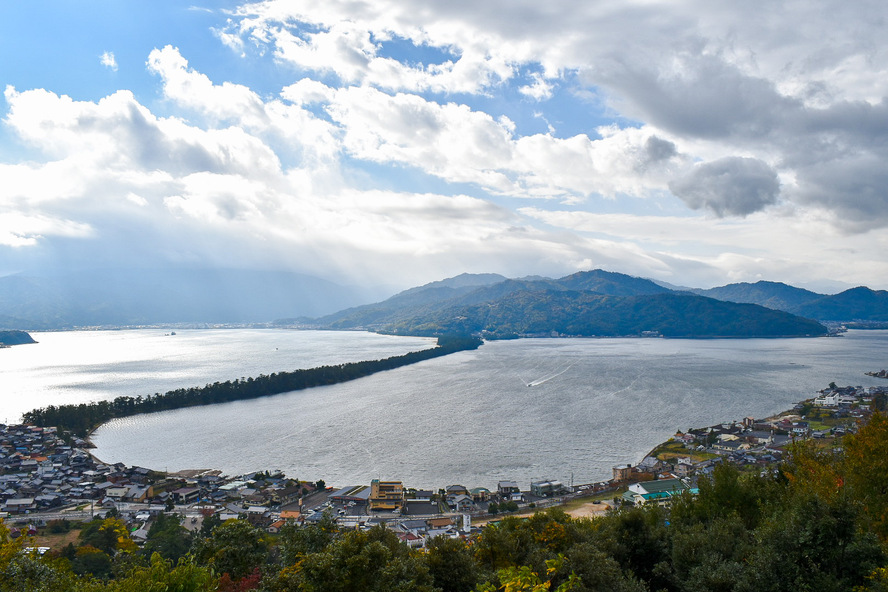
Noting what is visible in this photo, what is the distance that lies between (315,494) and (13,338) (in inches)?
4080

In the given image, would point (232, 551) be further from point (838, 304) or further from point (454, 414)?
point (838, 304)

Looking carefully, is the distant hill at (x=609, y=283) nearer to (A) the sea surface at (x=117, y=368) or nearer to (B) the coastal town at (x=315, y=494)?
(A) the sea surface at (x=117, y=368)

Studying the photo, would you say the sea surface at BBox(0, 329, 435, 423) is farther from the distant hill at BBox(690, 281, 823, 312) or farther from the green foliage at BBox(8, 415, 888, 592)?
the distant hill at BBox(690, 281, 823, 312)

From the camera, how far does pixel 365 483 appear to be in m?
20.2

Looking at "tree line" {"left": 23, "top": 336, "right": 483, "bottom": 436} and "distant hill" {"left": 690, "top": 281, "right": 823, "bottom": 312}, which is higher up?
"distant hill" {"left": 690, "top": 281, "right": 823, "bottom": 312}

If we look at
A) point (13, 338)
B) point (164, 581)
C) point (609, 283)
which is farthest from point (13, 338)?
point (609, 283)

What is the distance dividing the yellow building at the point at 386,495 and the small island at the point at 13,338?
3991 inches

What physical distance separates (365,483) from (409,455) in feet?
12.6

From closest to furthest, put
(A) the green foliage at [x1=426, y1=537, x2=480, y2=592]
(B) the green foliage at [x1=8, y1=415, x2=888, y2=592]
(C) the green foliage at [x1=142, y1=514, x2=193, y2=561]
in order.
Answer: (B) the green foliage at [x1=8, y1=415, x2=888, y2=592]
(A) the green foliage at [x1=426, y1=537, x2=480, y2=592]
(C) the green foliage at [x1=142, y1=514, x2=193, y2=561]

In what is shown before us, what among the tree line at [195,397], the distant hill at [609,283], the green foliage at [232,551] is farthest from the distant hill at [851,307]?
the green foliage at [232,551]

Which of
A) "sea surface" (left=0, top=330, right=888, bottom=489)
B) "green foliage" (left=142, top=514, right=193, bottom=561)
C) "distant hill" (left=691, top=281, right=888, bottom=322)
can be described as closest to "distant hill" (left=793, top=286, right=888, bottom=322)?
"distant hill" (left=691, top=281, right=888, bottom=322)

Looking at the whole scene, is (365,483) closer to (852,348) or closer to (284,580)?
(284,580)

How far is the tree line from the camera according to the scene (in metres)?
30.5

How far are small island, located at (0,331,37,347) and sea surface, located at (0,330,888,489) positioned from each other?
47581 millimetres
